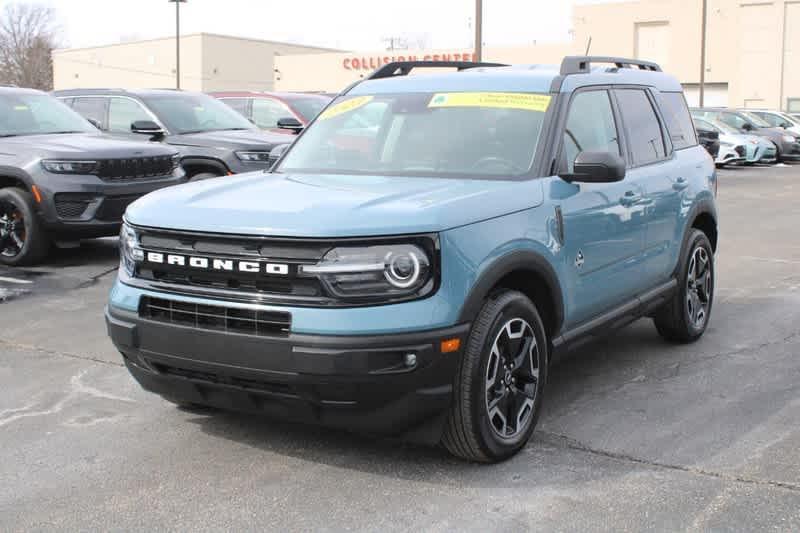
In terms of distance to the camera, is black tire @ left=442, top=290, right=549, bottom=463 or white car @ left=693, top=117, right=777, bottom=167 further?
white car @ left=693, top=117, right=777, bottom=167

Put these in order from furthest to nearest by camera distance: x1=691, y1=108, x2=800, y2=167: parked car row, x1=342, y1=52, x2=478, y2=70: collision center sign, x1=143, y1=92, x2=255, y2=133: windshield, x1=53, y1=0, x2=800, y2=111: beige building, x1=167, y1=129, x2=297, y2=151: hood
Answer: x1=342, y1=52, x2=478, y2=70: collision center sign
x1=53, y1=0, x2=800, y2=111: beige building
x1=691, y1=108, x2=800, y2=167: parked car row
x1=143, y1=92, x2=255, y2=133: windshield
x1=167, y1=129, x2=297, y2=151: hood

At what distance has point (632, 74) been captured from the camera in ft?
20.9

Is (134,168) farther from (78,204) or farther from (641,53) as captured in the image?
(641,53)

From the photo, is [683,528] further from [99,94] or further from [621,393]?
[99,94]

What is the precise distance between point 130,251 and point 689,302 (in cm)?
388

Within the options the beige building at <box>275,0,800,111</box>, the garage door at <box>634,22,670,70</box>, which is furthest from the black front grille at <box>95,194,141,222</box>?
the garage door at <box>634,22,670,70</box>

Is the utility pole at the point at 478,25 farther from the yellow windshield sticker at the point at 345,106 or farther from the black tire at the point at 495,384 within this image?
the black tire at the point at 495,384

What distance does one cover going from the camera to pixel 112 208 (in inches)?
382

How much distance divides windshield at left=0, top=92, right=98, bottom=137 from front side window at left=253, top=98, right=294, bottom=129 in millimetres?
4828

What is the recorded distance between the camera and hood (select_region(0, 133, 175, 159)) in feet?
31.7

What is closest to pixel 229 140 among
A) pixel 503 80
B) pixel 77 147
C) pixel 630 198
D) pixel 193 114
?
pixel 193 114

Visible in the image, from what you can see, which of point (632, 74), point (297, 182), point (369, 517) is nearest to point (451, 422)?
point (369, 517)

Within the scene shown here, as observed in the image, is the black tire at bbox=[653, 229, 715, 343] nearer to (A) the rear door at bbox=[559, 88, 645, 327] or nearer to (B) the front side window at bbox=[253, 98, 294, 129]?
(A) the rear door at bbox=[559, 88, 645, 327]

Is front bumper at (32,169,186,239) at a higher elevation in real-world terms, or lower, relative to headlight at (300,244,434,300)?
lower
